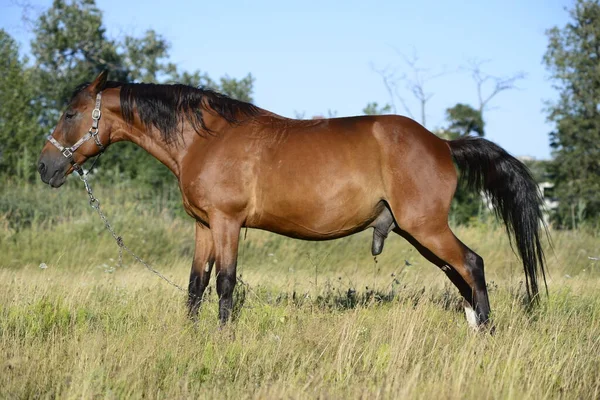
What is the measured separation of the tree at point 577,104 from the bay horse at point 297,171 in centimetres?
2017

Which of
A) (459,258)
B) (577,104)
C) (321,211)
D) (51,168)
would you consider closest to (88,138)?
(51,168)

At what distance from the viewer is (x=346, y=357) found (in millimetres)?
4375

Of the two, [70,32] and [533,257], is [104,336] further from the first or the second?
[70,32]

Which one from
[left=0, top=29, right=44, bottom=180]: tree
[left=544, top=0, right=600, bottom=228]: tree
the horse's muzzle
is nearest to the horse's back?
the horse's muzzle

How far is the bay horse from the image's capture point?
17.6 feet

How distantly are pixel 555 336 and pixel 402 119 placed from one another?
215 centimetres

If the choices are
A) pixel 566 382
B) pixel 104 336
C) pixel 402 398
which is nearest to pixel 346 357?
pixel 402 398

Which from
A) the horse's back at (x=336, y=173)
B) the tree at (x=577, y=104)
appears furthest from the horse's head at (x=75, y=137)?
the tree at (x=577, y=104)

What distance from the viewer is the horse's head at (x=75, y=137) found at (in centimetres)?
582

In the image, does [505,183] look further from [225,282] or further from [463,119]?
[463,119]

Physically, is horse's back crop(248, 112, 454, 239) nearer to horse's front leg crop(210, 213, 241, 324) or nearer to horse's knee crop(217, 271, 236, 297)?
horse's front leg crop(210, 213, 241, 324)

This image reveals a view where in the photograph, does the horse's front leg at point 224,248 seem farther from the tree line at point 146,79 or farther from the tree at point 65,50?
the tree at point 65,50

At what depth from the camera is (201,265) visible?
19.3 ft

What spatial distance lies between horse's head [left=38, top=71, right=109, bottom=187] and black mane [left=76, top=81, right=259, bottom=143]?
26cm
